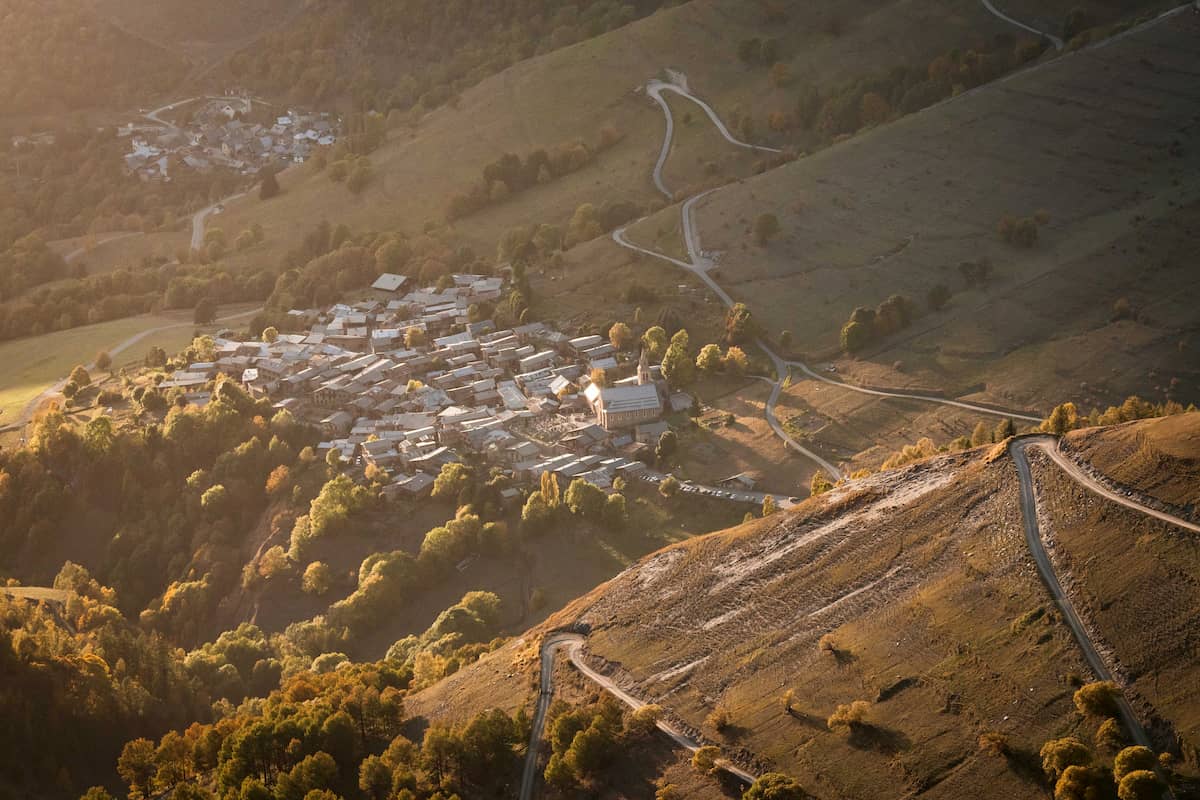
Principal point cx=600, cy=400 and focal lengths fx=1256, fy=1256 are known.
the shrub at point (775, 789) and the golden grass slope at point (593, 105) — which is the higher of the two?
the golden grass slope at point (593, 105)

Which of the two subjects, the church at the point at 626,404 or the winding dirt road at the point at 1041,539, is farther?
the church at the point at 626,404

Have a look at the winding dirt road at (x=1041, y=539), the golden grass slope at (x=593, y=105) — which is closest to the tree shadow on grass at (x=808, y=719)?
the winding dirt road at (x=1041, y=539)

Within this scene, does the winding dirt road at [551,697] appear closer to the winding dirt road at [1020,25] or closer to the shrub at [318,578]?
the shrub at [318,578]

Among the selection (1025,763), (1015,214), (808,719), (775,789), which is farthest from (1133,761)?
(1015,214)

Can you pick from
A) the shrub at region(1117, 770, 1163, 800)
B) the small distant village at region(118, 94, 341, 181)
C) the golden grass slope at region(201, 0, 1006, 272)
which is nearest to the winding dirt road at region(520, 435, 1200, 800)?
the shrub at region(1117, 770, 1163, 800)

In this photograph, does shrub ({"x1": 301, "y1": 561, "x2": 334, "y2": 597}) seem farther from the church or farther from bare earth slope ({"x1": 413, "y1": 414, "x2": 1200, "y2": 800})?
bare earth slope ({"x1": 413, "y1": 414, "x2": 1200, "y2": 800})

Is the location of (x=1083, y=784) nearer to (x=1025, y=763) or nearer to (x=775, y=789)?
(x=1025, y=763)

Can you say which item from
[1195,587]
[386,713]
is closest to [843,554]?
[1195,587]
